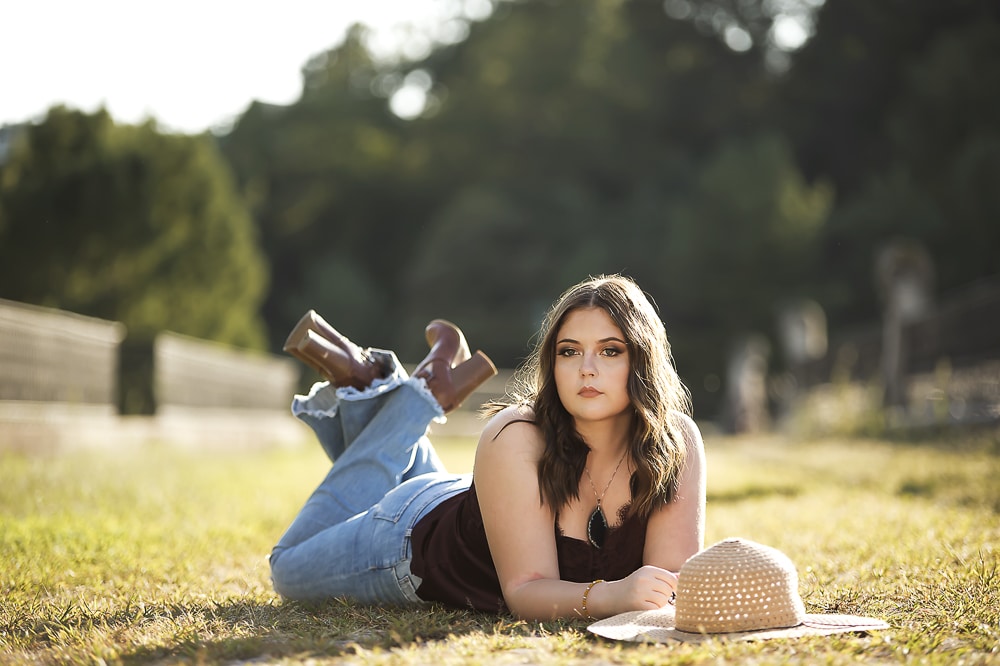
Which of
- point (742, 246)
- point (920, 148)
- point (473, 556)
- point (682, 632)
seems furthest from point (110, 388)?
point (920, 148)

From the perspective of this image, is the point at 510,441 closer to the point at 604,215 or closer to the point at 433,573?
the point at 433,573

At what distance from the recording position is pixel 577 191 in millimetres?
44750

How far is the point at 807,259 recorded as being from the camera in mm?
36625

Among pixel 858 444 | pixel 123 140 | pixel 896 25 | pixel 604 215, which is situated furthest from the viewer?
pixel 604 215

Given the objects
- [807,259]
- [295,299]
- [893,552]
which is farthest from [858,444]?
[295,299]

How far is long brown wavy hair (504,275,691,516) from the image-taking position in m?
3.39

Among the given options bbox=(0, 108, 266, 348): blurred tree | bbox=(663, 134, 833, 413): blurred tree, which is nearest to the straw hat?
bbox=(0, 108, 266, 348): blurred tree

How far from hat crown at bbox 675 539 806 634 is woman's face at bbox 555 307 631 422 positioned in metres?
0.58

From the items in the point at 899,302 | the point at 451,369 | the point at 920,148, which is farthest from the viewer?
the point at 920,148

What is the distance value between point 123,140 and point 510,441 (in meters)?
17.7

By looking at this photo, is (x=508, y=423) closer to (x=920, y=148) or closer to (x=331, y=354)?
(x=331, y=354)

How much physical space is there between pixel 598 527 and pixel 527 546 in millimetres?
305

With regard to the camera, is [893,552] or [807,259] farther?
[807,259]

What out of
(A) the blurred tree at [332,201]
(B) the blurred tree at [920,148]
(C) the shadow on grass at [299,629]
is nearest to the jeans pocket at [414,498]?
(C) the shadow on grass at [299,629]
